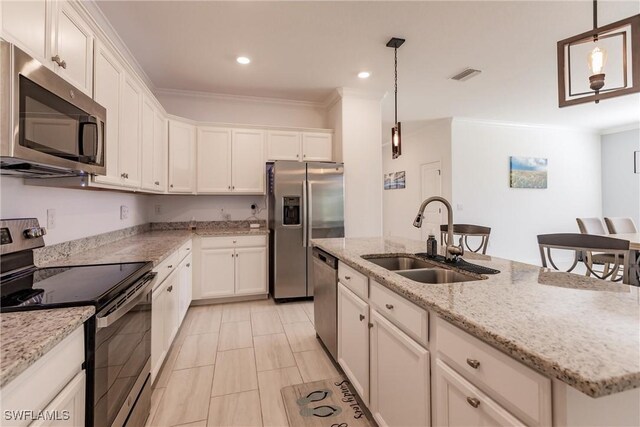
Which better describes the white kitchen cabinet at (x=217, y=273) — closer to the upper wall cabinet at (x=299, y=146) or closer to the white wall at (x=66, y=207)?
the white wall at (x=66, y=207)

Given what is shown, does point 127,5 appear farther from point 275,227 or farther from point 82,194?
point 275,227

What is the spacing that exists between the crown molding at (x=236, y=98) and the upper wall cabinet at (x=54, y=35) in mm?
2423

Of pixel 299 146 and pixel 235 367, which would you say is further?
pixel 299 146

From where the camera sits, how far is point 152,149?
2.91 metres

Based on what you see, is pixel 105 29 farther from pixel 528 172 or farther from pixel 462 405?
pixel 528 172

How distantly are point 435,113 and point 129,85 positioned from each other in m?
4.61

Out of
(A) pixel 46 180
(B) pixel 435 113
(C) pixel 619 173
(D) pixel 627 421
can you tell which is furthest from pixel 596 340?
(C) pixel 619 173

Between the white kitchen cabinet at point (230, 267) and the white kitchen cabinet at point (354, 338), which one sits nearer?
the white kitchen cabinet at point (354, 338)

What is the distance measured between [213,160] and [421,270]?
10.2ft

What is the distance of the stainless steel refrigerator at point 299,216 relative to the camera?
3.67 metres

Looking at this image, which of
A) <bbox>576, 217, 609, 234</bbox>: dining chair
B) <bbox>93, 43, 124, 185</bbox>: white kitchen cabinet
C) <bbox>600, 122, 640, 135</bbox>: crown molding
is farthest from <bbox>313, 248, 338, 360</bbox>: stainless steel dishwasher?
<bbox>600, 122, 640, 135</bbox>: crown molding

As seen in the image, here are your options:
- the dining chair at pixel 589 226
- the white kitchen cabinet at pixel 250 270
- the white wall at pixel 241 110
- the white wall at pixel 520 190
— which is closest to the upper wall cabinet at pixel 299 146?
the white wall at pixel 241 110

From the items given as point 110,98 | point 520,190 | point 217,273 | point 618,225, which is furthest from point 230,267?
point 520,190

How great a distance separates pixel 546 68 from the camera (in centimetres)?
346
